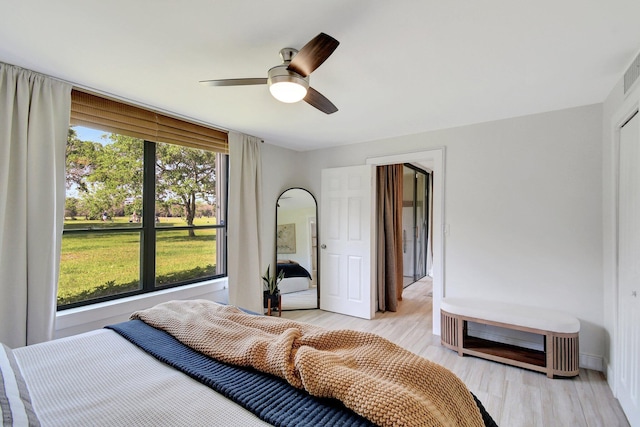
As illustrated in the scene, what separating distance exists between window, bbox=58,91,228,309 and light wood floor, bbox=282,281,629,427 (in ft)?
7.88

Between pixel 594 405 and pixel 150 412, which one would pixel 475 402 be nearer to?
pixel 150 412

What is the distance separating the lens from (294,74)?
1.71 metres

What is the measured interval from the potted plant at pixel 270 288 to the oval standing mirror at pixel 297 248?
6.2 inches

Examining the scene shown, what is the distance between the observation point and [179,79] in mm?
2170

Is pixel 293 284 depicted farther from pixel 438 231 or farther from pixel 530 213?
pixel 530 213

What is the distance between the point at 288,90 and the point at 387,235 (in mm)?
3011

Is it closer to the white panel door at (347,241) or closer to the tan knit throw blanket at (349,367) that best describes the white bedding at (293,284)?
the white panel door at (347,241)

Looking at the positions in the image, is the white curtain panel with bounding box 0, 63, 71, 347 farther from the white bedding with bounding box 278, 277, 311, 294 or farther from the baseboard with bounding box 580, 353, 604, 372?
the baseboard with bounding box 580, 353, 604, 372

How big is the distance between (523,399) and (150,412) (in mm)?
2459

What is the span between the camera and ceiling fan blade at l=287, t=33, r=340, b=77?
1.37 meters

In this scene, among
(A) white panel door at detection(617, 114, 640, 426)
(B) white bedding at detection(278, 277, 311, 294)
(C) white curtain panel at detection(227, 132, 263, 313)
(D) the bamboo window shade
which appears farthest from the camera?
(B) white bedding at detection(278, 277, 311, 294)

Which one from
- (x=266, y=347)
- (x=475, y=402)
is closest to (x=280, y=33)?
(x=266, y=347)

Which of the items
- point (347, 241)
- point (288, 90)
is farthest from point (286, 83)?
point (347, 241)

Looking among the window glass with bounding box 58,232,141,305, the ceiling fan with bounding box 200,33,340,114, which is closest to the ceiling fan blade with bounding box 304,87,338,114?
the ceiling fan with bounding box 200,33,340,114
